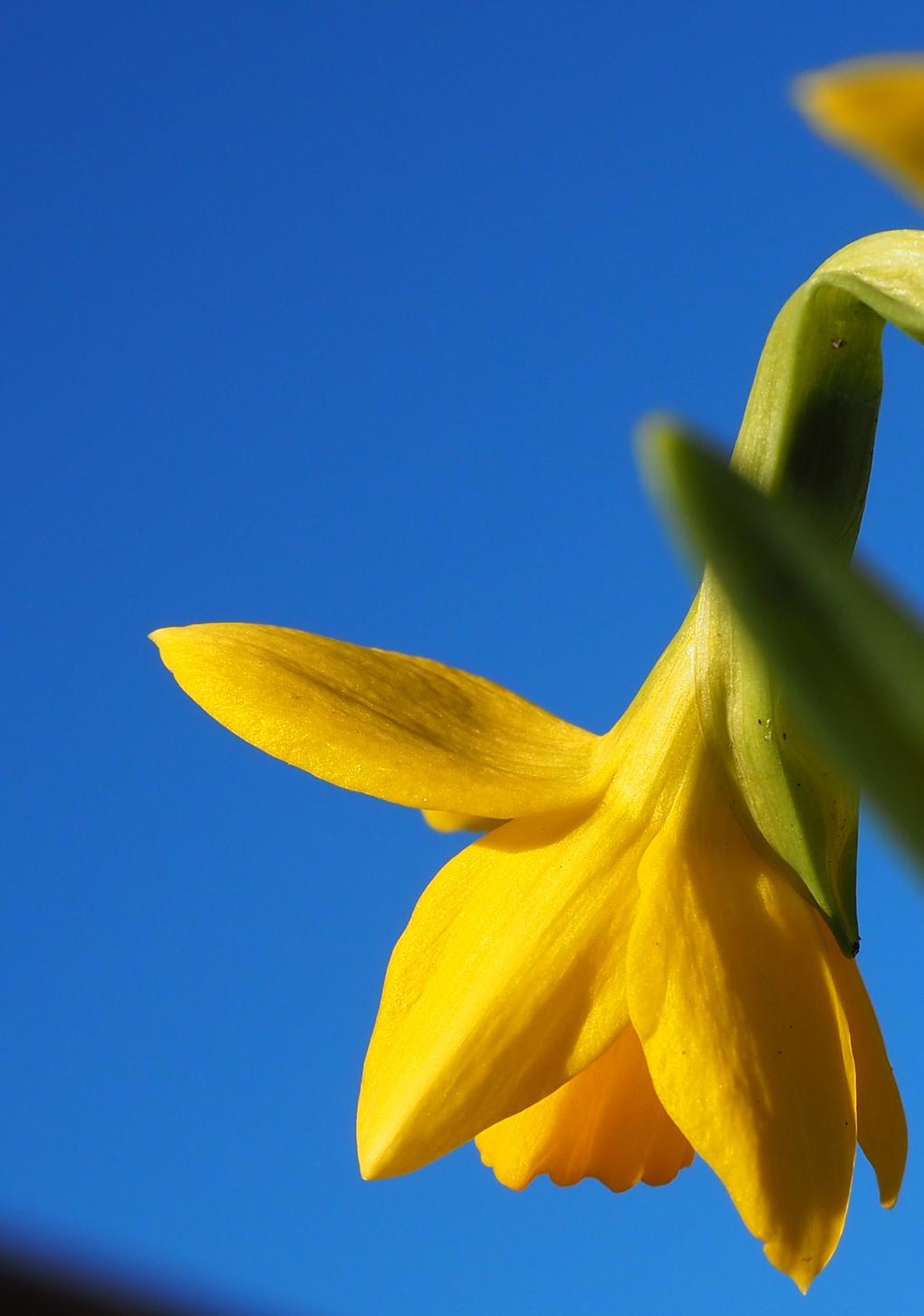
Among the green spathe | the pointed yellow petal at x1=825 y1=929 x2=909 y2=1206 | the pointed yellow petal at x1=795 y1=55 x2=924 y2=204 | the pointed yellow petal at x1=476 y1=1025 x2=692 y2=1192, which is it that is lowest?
the pointed yellow petal at x1=476 y1=1025 x2=692 y2=1192

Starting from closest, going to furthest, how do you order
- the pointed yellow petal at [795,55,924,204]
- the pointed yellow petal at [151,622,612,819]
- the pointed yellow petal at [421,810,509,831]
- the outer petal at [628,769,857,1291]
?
the pointed yellow petal at [795,55,924,204] → the outer petal at [628,769,857,1291] → the pointed yellow petal at [151,622,612,819] → the pointed yellow petal at [421,810,509,831]

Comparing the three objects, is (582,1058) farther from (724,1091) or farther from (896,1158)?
(896,1158)

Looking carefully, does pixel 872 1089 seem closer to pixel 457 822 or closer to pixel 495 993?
pixel 495 993

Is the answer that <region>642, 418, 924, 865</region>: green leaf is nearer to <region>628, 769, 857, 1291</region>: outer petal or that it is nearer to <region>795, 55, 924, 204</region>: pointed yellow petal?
<region>795, 55, 924, 204</region>: pointed yellow petal

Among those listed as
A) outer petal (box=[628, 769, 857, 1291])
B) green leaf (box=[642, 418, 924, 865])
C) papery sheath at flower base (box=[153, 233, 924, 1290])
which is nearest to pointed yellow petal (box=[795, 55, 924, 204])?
green leaf (box=[642, 418, 924, 865])

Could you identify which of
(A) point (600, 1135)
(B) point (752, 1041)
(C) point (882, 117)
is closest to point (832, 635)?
(C) point (882, 117)

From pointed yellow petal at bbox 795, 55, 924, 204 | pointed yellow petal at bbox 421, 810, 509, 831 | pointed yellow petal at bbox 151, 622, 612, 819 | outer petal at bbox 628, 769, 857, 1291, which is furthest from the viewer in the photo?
pointed yellow petal at bbox 421, 810, 509, 831

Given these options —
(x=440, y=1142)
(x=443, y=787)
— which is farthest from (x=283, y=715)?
(x=440, y=1142)
